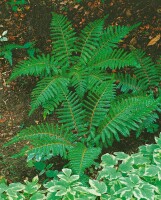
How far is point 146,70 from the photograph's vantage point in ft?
16.7

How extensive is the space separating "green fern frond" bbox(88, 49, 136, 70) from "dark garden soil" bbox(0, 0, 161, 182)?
724mm

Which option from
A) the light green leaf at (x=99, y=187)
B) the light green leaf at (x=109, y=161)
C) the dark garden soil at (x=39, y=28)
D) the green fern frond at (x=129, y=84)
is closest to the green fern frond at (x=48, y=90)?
the dark garden soil at (x=39, y=28)

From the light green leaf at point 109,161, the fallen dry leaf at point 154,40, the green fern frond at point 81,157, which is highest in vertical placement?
the fallen dry leaf at point 154,40

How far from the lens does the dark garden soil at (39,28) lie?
5.35m

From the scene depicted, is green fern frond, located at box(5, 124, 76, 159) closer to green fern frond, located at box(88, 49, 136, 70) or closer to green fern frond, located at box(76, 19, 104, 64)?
green fern frond, located at box(88, 49, 136, 70)

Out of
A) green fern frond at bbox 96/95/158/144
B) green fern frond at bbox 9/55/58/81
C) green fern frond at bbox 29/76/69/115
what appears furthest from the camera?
green fern frond at bbox 9/55/58/81

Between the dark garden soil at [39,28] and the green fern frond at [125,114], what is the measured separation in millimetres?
475

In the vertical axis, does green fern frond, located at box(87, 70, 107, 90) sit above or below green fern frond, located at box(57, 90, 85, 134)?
above

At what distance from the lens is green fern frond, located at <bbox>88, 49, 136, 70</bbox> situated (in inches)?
190

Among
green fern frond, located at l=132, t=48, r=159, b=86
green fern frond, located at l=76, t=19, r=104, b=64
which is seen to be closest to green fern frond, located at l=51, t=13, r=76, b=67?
green fern frond, located at l=76, t=19, r=104, b=64

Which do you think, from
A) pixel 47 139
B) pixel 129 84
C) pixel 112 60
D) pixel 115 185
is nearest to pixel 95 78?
pixel 112 60

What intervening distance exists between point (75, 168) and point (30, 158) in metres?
0.83

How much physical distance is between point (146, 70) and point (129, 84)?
0.32 meters

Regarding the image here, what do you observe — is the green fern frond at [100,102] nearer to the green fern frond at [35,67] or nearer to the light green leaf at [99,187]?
the green fern frond at [35,67]
